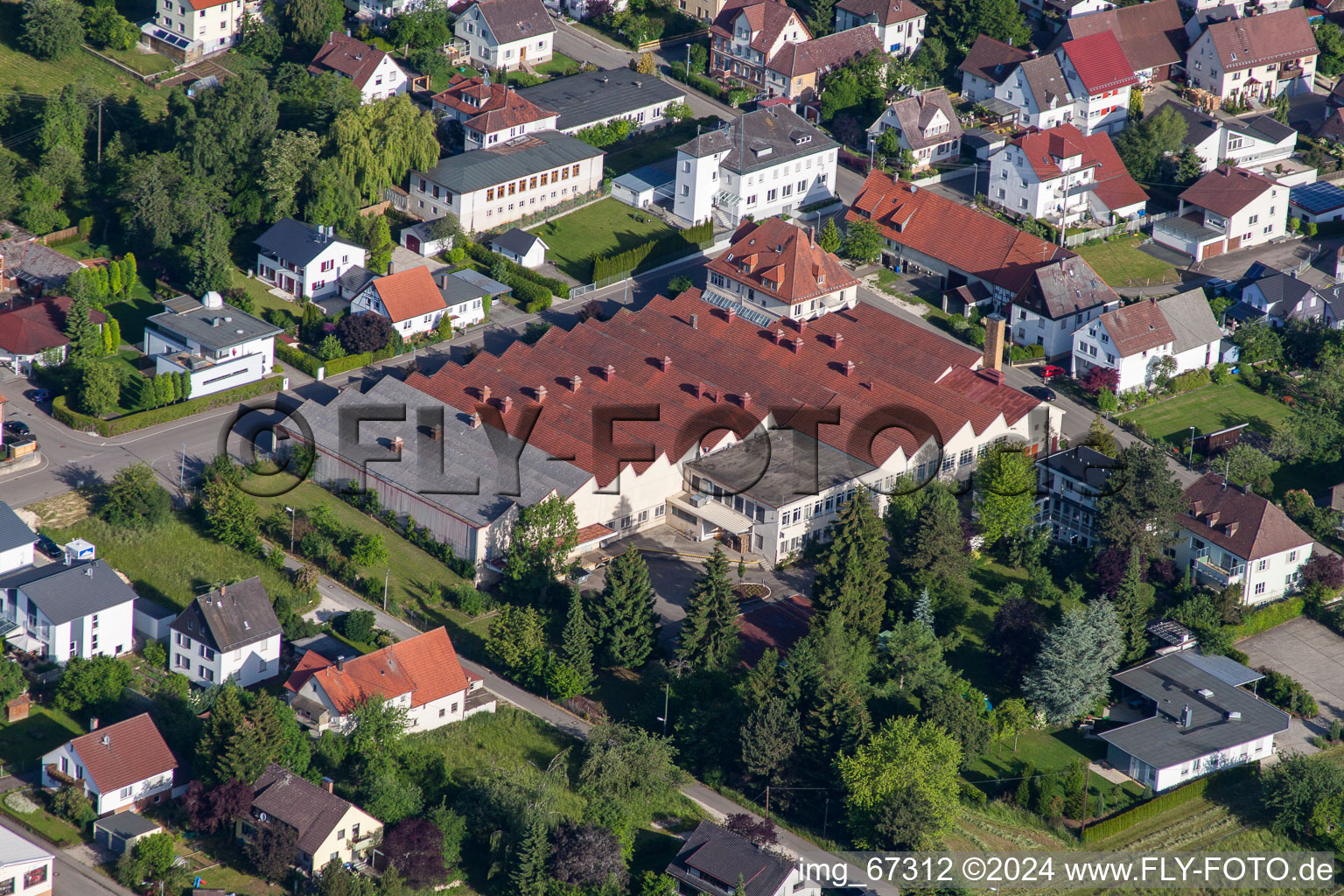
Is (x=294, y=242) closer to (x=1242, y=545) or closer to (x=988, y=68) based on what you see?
(x=988, y=68)

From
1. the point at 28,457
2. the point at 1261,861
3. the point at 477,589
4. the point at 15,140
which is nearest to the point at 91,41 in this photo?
the point at 15,140

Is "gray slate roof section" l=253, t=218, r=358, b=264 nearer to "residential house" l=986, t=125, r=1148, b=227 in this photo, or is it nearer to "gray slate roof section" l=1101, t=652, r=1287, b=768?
"residential house" l=986, t=125, r=1148, b=227

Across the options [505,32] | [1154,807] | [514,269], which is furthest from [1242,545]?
[505,32]

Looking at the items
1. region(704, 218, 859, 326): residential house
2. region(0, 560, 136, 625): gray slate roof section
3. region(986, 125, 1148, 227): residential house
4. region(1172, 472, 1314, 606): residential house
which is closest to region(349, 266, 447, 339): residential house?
region(704, 218, 859, 326): residential house

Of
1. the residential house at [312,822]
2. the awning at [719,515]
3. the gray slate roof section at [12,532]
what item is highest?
the gray slate roof section at [12,532]

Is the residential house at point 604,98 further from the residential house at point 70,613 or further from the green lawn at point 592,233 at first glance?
the residential house at point 70,613

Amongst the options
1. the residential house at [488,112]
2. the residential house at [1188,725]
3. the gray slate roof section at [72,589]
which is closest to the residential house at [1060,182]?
the residential house at [488,112]
